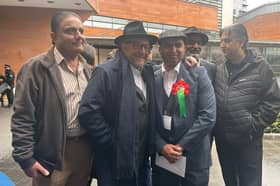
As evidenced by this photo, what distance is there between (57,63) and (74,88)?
233 mm

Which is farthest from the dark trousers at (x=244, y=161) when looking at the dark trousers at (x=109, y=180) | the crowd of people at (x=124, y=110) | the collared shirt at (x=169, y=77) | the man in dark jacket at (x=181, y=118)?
the dark trousers at (x=109, y=180)

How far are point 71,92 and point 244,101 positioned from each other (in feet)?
5.39

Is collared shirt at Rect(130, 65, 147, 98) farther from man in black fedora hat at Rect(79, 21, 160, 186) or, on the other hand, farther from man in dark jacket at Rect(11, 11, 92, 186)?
man in dark jacket at Rect(11, 11, 92, 186)

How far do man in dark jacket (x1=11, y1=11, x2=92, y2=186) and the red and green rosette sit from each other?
773 mm

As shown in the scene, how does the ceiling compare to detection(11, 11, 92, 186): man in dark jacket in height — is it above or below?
above

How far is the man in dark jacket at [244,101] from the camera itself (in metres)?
2.61

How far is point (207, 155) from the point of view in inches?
93.6

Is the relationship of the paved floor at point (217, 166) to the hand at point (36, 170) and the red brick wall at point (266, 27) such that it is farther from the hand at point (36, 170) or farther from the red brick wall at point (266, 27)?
the red brick wall at point (266, 27)

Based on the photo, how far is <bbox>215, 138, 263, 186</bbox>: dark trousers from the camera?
2.73 metres

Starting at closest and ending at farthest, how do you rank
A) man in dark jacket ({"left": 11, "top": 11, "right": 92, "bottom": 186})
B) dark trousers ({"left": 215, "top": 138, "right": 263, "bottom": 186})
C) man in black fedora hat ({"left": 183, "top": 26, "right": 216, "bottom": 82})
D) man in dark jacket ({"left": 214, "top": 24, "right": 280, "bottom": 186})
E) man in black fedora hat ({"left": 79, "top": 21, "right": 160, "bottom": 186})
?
man in dark jacket ({"left": 11, "top": 11, "right": 92, "bottom": 186})
man in black fedora hat ({"left": 79, "top": 21, "right": 160, "bottom": 186})
man in dark jacket ({"left": 214, "top": 24, "right": 280, "bottom": 186})
dark trousers ({"left": 215, "top": 138, "right": 263, "bottom": 186})
man in black fedora hat ({"left": 183, "top": 26, "right": 216, "bottom": 82})

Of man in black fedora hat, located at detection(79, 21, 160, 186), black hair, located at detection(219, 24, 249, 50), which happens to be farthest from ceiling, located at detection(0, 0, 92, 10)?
man in black fedora hat, located at detection(79, 21, 160, 186)

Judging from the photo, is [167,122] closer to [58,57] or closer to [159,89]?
[159,89]

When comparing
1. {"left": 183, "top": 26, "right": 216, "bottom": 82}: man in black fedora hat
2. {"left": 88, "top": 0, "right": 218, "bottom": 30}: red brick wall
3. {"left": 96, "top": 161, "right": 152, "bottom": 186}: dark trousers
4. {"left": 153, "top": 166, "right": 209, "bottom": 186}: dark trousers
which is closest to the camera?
{"left": 96, "top": 161, "right": 152, "bottom": 186}: dark trousers

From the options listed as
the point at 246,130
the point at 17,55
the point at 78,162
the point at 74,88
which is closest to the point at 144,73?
the point at 74,88
